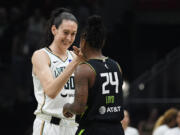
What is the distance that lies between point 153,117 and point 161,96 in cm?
59

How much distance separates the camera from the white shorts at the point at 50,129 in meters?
4.86

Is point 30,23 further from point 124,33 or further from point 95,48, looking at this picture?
point 95,48

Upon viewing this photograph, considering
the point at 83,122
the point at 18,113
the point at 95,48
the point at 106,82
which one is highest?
the point at 95,48

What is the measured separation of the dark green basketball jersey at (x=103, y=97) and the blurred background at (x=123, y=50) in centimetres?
768

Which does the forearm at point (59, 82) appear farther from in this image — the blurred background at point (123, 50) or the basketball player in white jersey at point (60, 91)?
the blurred background at point (123, 50)

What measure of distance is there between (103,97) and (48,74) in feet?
2.75

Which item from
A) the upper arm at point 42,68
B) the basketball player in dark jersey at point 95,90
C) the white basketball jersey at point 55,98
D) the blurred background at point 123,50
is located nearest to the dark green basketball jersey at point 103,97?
the basketball player in dark jersey at point 95,90

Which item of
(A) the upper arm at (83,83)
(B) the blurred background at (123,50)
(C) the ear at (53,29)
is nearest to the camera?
(A) the upper arm at (83,83)

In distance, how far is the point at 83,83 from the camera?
3910 millimetres

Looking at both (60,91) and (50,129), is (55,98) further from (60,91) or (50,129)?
(50,129)

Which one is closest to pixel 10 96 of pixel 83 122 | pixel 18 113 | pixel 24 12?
pixel 18 113

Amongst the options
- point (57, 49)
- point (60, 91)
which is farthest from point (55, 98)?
point (57, 49)

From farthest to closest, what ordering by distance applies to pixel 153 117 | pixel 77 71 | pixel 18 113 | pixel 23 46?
1. pixel 23 46
2. pixel 18 113
3. pixel 153 117
4. pixel 77 71

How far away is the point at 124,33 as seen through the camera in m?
16.2
